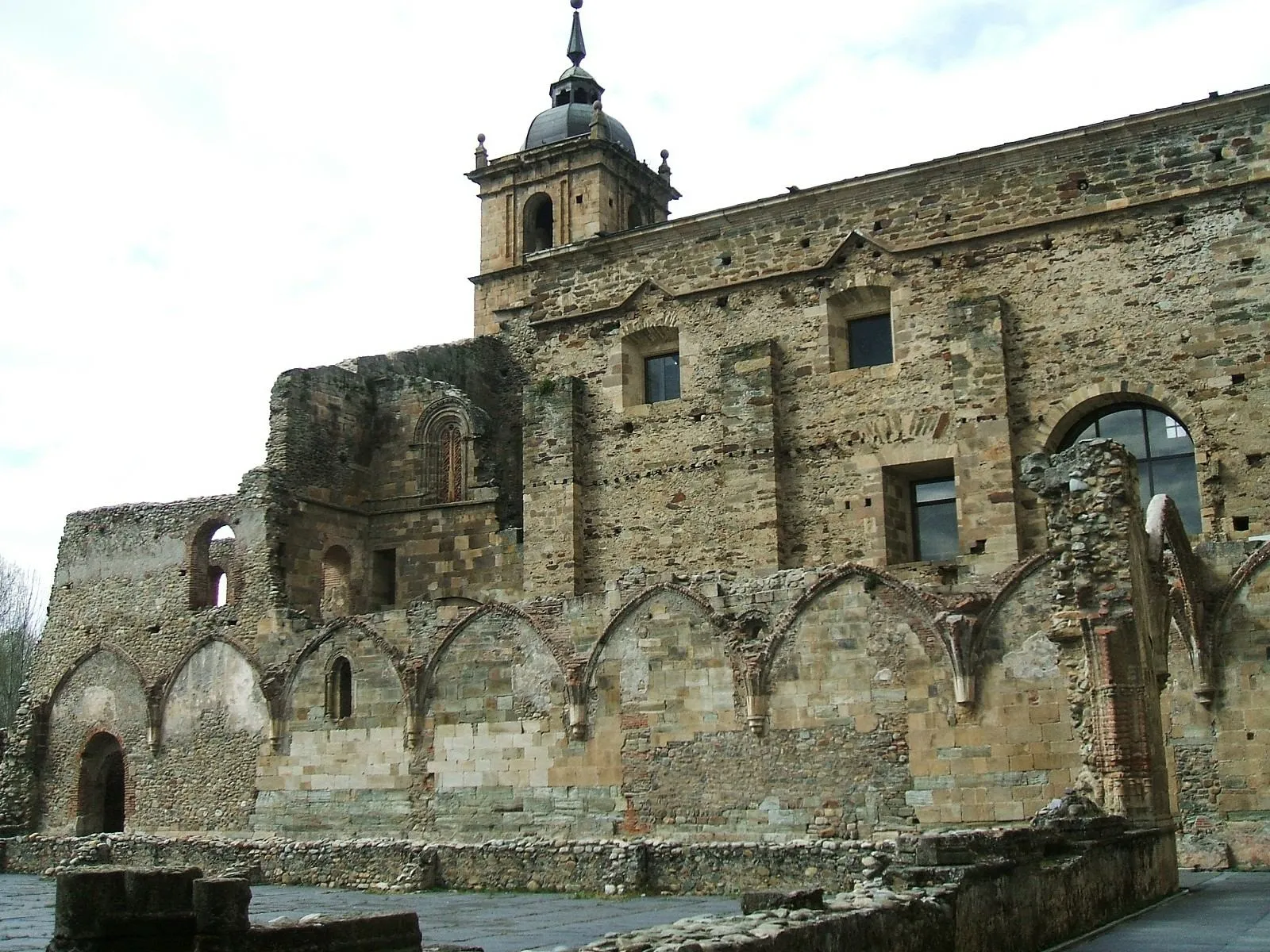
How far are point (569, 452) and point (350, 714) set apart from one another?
17.7ft

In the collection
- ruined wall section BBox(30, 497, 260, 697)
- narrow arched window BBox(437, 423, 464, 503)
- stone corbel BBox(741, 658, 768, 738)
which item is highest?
narrow arched window BBox(437, 423, 464, 503)

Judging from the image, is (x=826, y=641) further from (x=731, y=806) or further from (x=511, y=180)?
(x=511, y=180)

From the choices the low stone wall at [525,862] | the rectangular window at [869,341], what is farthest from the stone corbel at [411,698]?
the rectangular window at [869,341]

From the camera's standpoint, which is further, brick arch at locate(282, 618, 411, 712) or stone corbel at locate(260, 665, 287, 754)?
stone corbel at locate(260, 665, 287, 754)

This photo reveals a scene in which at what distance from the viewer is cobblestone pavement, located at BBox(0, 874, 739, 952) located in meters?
11.7

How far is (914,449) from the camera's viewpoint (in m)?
21.2

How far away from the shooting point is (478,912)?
14180 mm

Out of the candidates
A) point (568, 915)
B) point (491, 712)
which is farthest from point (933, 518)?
point (568, 915)

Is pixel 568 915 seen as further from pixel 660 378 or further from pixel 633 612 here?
pixel 660 378

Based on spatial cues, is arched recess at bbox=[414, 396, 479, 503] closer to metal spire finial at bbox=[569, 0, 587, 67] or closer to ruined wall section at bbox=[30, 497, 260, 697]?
ruined wall section at bbox=[30, 497, 260, 697]

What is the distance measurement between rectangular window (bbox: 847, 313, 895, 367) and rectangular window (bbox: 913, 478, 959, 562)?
1964 millimetres

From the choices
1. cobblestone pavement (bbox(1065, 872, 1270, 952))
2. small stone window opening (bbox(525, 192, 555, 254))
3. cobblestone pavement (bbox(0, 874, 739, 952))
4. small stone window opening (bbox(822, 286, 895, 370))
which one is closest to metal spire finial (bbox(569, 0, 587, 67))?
small stone window opening (bbox(525, 192, 555, 254))

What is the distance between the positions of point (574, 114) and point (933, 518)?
64.5 feet

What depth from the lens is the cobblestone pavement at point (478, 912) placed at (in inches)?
460
